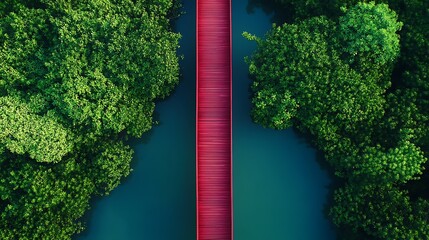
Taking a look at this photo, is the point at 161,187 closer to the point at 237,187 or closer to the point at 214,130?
the point at 237,187

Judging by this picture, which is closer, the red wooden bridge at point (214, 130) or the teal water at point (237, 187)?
the red wooden bridge at point (214, 130)

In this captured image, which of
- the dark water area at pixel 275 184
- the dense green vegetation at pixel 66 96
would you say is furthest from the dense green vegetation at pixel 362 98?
the dense green vegetation at pixel 66 96

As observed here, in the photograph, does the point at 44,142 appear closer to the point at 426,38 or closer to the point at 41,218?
the point at 41,218

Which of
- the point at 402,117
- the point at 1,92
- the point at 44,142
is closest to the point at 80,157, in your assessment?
the point at 44,142

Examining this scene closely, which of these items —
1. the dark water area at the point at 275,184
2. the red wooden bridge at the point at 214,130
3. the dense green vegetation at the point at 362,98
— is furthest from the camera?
the dark water area at the point at 275,184

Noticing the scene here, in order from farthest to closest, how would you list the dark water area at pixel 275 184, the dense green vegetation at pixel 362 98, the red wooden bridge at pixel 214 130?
the dark water area at pixel 275 184
the red wooden bridge at pixel 214 130
the dense green vegetation at pixel 362 98

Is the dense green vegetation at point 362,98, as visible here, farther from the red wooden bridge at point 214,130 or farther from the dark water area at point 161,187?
the dark water area at point 161,187

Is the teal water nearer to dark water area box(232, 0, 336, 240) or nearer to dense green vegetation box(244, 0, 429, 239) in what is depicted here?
dark water area box(232, 0, 336, 240)
